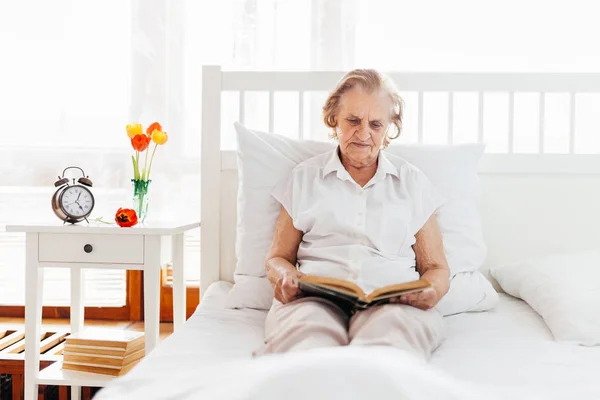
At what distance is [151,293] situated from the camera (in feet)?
5.94

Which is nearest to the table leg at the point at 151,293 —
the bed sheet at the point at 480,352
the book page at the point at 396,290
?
the bed sheet at the point at 480,352

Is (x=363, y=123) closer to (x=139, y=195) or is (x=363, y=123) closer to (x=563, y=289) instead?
(x=563, y=289)

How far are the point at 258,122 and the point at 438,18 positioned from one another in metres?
0.73

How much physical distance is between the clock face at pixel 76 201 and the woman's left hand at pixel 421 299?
106 centimetres

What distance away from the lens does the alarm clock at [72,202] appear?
1926 mm

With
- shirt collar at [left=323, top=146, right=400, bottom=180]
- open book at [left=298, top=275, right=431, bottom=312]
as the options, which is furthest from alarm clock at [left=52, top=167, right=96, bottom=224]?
open book at [left=298, top=275, right=431, bottom=312]

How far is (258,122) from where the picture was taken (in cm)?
236

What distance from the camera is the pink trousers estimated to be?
1177 millimetres

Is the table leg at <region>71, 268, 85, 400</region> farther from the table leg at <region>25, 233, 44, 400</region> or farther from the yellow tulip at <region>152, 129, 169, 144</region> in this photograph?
the yellow tulip at <region>152, 129, 169, 144</region>

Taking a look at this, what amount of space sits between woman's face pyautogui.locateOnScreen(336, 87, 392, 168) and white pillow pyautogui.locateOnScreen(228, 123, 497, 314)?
210 mm

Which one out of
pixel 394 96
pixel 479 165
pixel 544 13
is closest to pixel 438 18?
pixel 544 13

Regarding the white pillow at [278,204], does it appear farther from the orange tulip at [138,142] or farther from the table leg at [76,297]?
the table leg at [76,297]

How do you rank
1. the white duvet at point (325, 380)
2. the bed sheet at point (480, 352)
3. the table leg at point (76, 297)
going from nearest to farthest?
1. the white duvet at point (325, 380)
2. the bed sheet at point (480, 352)
3. the table leg at point (76, 297)

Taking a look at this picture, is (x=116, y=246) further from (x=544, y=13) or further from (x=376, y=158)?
(x=544, y=13)
